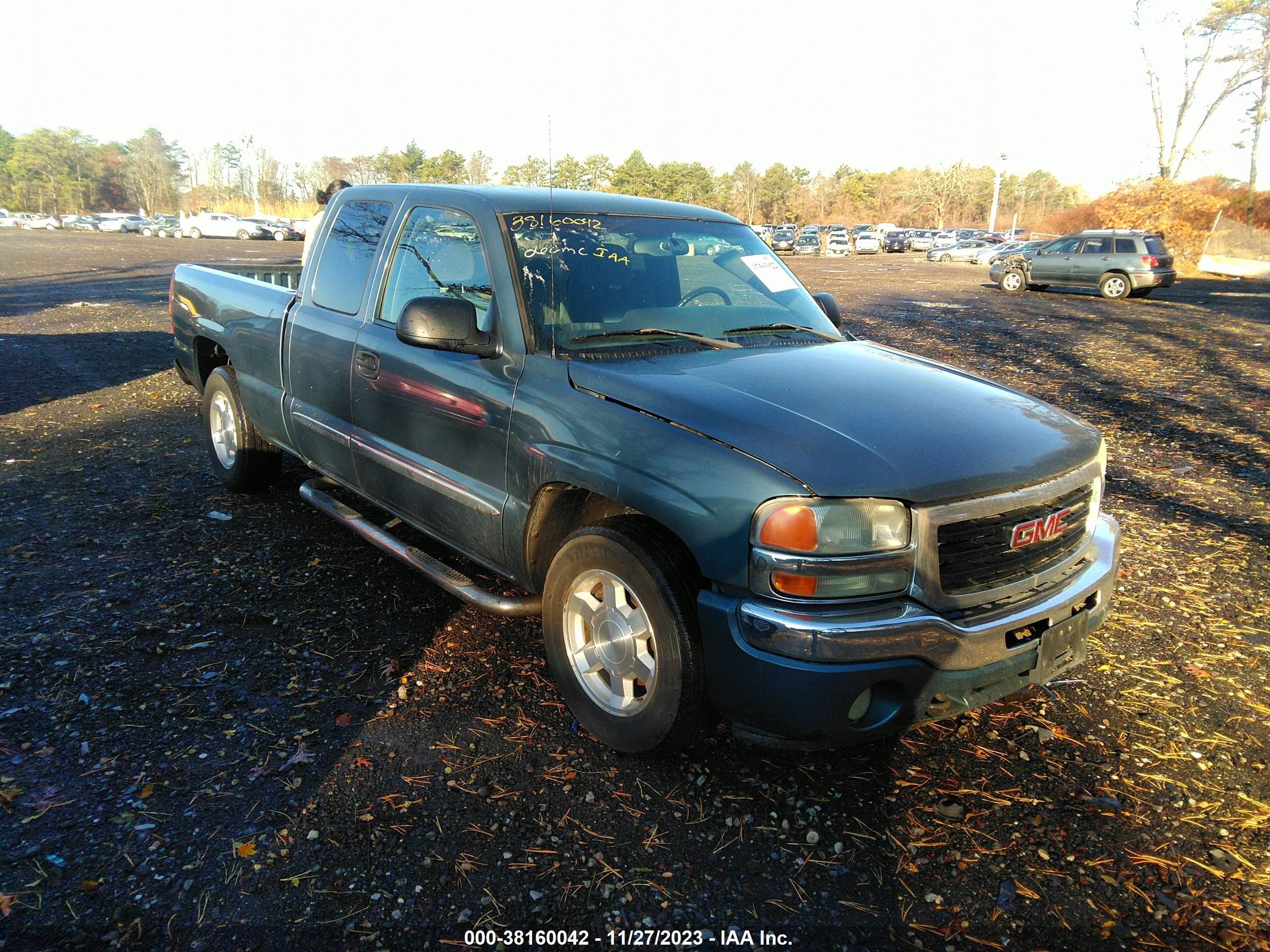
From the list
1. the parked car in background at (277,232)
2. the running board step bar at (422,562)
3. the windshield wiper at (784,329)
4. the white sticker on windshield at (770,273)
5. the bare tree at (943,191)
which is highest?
the bare tree at (943,191)

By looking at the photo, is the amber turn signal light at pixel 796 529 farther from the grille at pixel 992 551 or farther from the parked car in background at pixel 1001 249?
the parked car in background at pixel 1001 249

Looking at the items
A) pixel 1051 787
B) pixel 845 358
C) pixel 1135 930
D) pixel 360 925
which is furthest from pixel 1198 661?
pixel 360 925

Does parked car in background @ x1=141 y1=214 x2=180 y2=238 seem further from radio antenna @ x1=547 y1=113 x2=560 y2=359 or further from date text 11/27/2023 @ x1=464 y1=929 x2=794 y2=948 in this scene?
date text 11/27/2023 @ x1=464 y1=929 x2=794 y2=948

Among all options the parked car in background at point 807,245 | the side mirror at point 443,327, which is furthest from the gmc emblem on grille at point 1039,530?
the parked car in background at point 807,245

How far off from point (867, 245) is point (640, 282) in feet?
186

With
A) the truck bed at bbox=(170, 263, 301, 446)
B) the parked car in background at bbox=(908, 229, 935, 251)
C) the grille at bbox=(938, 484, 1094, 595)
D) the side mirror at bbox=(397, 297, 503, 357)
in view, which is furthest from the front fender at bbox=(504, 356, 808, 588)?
the parked car in background at bbox=(908, 229, 935, 251)

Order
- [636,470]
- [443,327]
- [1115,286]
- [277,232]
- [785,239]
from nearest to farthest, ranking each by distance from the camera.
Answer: [636,470] < [443,327] < [1115,286] < [277,232] < [785,239]

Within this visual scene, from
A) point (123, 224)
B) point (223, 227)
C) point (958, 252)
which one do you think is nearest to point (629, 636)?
point (958, 252)

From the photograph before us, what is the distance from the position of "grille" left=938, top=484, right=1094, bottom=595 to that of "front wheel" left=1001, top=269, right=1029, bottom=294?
79.6 ft

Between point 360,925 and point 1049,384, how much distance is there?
9962mm

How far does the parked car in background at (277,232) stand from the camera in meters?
53.8

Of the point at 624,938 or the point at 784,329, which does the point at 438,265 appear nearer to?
the point at 784,329

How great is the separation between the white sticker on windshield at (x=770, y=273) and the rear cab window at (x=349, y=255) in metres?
1.81

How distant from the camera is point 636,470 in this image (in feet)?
8.86
